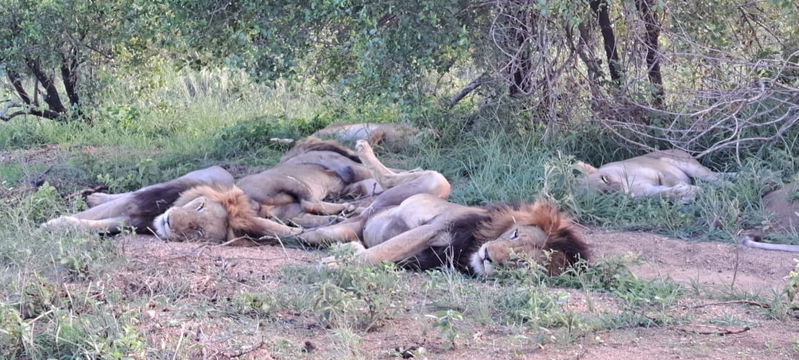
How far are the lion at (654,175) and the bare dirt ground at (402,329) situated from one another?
1.68 m

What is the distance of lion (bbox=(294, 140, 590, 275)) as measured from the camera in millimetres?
4848

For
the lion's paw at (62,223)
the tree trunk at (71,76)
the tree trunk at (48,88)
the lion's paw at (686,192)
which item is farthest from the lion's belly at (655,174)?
the tree trunk at (48,88)

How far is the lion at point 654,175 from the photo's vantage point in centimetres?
680

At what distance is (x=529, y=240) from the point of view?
4879 millimetres

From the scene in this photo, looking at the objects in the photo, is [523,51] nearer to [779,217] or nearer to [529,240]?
[779,217]

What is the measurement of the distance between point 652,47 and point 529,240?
3.46 metres

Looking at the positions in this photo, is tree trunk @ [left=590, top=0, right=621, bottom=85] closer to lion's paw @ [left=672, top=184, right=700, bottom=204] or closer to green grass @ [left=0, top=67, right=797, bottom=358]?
green grass @ [left=0, top=67, right=797, bottom=358]

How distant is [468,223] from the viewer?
5.25m

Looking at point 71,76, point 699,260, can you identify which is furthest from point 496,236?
point 71,76

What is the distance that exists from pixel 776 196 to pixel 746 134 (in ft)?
3.73

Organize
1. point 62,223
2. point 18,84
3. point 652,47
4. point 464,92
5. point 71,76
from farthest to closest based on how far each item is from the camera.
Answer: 1. point 18,84
2. point 71,76
3. point 464,92
4. point 652,47
5. point 62,223

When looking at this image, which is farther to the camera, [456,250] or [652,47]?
[652,47]

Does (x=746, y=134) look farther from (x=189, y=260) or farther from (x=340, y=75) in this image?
(x=189, y=260)

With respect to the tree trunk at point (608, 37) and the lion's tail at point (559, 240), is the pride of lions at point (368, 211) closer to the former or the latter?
the lion's tail at point (559, 240)
